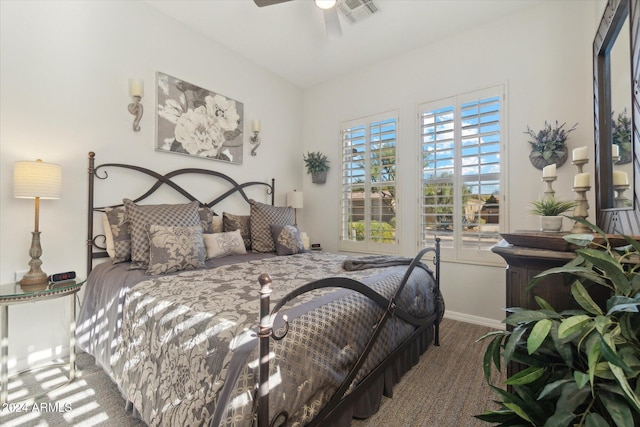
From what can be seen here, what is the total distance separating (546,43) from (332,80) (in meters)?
2.59

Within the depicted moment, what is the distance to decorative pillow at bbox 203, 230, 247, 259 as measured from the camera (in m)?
2.66

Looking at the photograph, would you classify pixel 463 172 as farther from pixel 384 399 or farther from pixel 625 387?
pixel 625 387

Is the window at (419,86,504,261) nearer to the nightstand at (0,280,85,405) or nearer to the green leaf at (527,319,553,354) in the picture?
the green leaf at (527,319,553,354)

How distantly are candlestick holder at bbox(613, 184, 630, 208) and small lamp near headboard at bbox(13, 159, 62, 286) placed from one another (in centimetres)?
356

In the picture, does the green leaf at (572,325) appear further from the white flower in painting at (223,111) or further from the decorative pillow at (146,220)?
the white flower in painting at (223,111)

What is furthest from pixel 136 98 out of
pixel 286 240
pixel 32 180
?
pixel 286 240

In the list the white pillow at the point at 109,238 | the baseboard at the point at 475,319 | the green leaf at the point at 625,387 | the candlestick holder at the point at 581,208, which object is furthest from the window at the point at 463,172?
the white pillow at the point at 109,238

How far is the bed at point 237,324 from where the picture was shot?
3.44 feet

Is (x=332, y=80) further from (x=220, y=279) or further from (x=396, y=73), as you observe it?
(x=220, y=279)

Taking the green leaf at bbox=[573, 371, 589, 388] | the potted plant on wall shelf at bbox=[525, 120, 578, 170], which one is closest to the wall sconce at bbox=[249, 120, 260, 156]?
the potted plant on wall shelf at bbox=[525, 120, 578, 170]

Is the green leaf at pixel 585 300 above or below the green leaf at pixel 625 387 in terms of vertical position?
above

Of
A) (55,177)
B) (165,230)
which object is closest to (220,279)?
(165,230)

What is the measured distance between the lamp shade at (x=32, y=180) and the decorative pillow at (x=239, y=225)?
59.2 inches

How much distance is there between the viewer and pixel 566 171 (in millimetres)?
2652
